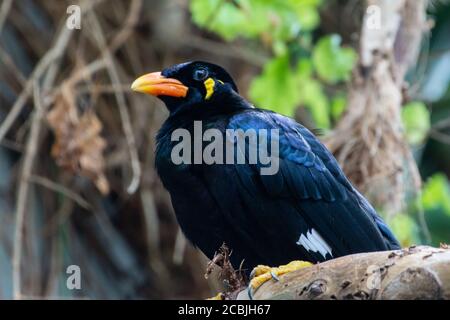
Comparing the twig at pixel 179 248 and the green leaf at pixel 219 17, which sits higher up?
the green leaf at pixel 219 17

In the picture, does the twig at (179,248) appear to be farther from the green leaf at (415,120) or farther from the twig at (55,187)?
the green leaf at (415,120)

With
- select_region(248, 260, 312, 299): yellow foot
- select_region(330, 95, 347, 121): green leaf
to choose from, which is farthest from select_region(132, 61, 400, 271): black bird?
select_region(330, 95, 347, 121): green leaf

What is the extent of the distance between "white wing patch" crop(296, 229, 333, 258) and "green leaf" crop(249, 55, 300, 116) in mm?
1866

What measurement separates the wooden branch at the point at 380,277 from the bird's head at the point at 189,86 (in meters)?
1.33

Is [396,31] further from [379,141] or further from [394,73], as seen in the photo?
[379,141]

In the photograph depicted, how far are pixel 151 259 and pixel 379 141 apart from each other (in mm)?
2169

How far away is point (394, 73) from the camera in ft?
15.9

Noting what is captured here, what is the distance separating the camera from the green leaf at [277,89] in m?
5.29

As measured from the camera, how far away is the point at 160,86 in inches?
153

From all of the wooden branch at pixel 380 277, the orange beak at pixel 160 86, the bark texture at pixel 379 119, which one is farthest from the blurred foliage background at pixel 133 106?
the wooden branch at pixel 380 277

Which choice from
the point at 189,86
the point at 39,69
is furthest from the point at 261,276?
→ the point at 39,69

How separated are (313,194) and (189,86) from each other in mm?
775

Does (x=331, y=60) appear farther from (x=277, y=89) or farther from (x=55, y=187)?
(x=55, y=187)
